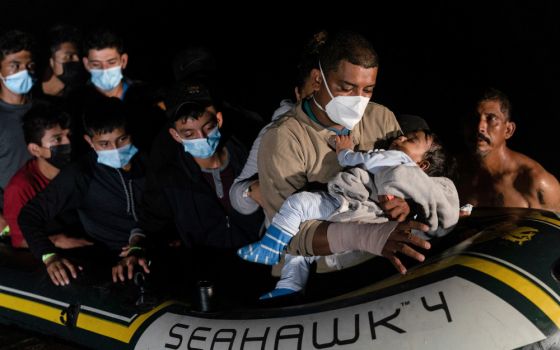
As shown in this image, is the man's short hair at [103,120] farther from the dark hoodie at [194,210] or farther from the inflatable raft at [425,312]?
the inflatable raft at [425,312]

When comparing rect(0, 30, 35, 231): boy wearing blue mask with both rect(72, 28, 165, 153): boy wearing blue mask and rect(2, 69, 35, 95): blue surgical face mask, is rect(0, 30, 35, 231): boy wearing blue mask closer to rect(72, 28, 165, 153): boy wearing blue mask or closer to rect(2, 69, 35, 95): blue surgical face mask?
rect(2, 69, 35, 95): blue surgical face mask

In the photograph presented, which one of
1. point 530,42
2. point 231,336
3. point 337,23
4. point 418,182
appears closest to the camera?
point 418,182

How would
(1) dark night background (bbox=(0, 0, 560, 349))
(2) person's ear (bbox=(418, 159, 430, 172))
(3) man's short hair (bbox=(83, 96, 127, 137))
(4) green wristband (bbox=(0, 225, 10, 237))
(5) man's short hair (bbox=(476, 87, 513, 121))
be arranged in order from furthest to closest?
(1) dark night background (bbox=(0, 0, 560, 349)) < (4) green wristband (bbox=(0, 225, 10, 237)) < (3) man's short hair (bbox=(83, 96, 127, 137)) < (5) man's short hair (bbox=(476, 87, 513, 121)) < (2) person's ear (bbox=(418, 159, 430, 172))

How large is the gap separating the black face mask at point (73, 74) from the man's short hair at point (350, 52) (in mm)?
2825

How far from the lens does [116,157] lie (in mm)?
3992

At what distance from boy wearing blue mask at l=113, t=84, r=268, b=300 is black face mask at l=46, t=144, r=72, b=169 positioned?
0.77 metres

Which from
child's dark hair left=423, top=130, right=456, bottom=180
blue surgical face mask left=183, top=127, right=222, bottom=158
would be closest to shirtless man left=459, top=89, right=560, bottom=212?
child's dark hair left=423, top=130, right=456, bottom=180

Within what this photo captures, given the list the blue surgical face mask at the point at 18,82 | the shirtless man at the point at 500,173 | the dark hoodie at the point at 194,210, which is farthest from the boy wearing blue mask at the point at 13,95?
the shirtless man at the point at 500,173

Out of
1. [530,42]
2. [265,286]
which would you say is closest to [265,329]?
[265,286]

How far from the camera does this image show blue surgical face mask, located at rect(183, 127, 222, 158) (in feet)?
11.9

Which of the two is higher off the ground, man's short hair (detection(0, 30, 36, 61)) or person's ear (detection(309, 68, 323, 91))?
person's ear (detection(309, 68, 323, 91))

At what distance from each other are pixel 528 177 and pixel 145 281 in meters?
1.92

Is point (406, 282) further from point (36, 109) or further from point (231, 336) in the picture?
point (36, 109)

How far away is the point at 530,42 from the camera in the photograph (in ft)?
21.5
